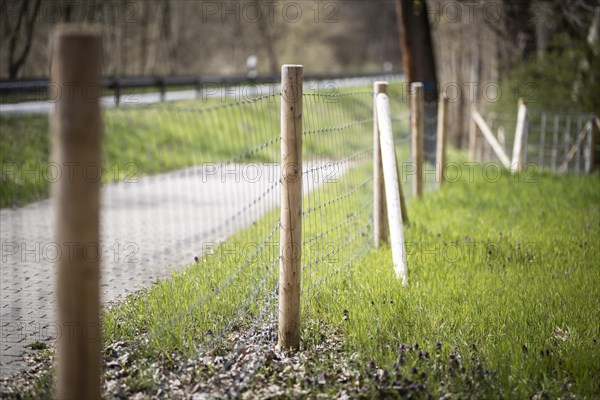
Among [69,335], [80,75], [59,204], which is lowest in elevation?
[69,335]

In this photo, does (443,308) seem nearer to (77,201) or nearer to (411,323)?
(411,323)

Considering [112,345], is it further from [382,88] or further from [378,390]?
[382,88]

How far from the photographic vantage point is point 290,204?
5.25 m

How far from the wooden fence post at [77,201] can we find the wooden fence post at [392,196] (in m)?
3.72

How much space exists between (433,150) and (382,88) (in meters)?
9.00

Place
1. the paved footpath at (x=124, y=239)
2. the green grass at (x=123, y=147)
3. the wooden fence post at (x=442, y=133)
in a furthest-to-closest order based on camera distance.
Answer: the green grass at (x=123, y=147), the wooden fence post at (x=442, y=133), the paved footpath at (x=124, y=239)

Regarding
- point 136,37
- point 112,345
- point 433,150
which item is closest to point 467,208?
point 433,150

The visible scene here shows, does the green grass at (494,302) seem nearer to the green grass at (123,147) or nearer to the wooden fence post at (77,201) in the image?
the wooden fence post at (77,201)

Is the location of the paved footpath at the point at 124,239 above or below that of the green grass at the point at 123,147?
below

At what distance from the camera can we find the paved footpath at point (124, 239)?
21.0 feet

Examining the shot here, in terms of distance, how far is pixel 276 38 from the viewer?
46562 mm

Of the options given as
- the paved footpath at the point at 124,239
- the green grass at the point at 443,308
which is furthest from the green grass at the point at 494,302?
the paved footpath at the point at 124,239

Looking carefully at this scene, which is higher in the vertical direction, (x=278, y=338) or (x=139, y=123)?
(x=139, y=123)

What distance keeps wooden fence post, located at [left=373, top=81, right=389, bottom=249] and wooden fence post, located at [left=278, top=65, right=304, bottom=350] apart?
264 centimetres
